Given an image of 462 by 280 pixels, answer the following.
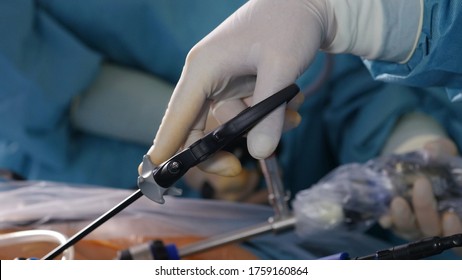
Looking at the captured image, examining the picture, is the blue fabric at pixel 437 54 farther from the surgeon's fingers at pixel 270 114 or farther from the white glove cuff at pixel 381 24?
the surgeon's fingers at pixel 270 114

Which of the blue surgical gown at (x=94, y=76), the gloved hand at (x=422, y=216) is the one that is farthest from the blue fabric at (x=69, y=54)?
the gloved hand at (x=422, y=216)

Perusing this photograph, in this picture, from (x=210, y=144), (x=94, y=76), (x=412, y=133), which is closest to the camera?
(x=210, y=144)

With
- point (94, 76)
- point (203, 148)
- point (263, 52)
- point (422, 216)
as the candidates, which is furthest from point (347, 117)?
point (203, 148)

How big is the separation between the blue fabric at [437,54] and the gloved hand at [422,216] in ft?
0.74

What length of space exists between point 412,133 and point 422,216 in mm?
219

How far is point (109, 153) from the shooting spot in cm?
134

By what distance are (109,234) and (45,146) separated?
41cm

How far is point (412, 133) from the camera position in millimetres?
1152

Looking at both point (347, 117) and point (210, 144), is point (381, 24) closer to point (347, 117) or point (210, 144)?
point (210, 144)

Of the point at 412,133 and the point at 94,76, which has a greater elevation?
the point at 94,76

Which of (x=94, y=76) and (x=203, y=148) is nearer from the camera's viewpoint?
(x=203, y=148)

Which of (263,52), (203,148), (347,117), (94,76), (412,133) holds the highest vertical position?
(94,76)

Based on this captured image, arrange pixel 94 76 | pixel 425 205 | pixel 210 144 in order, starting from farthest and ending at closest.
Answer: pixel 94 76, pixel 425 205, pixel 210 144
